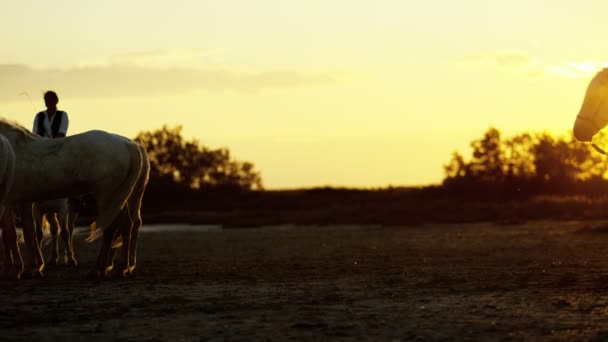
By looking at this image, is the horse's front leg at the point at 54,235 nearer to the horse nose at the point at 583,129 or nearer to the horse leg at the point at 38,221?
the horse leg at the point at 38,221

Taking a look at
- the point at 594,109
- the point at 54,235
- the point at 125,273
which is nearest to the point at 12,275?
the point at 125,273

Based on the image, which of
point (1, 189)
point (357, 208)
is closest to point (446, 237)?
point (1, 189)

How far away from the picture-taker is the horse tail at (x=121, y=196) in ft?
43.5

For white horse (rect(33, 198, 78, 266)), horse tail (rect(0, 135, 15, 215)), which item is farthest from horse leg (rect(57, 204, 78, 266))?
horse tail (rect(0, 135, 15, 215))

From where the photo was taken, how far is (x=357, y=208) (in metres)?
51.0

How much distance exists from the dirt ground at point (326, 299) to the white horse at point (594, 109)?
1.75 metres

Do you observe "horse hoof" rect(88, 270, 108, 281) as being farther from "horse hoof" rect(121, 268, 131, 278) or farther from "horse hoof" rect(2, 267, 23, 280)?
"horse hoof" rect(2, 267, 23, 280)

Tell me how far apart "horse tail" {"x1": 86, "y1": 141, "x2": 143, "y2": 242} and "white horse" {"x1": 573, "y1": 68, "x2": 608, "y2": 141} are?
539 centimetres

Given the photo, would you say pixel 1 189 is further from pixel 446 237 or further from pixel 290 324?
pixel 446 237

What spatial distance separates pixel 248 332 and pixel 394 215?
3637 cm

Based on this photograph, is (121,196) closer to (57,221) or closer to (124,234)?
(124,234)

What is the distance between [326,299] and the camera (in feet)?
35.9

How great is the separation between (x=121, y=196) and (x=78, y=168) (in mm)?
611

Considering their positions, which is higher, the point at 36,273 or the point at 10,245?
the point at 10,245
